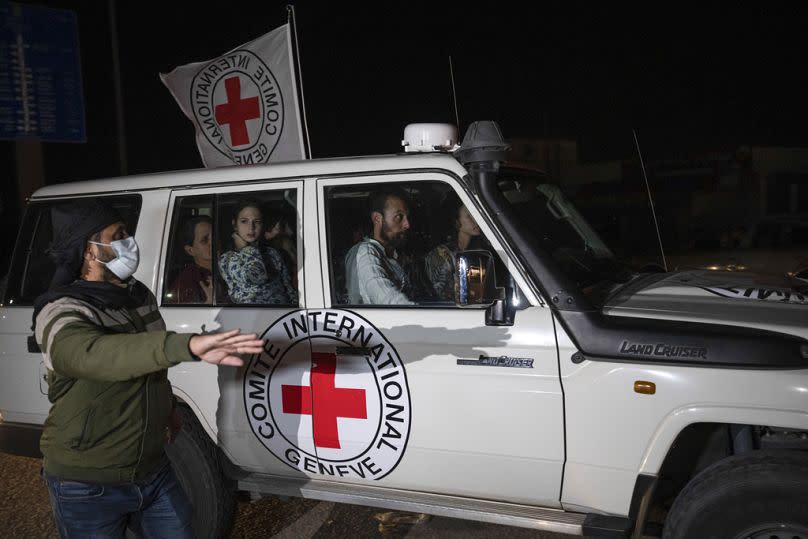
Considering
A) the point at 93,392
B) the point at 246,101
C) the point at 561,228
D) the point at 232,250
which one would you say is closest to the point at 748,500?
the point at 561,228

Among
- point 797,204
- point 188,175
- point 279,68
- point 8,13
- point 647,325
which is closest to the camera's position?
point 647,325

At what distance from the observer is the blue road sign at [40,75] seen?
9664mm

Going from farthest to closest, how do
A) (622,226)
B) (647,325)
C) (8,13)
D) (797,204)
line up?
(622,226), (797,204), (8,13), (647,325)

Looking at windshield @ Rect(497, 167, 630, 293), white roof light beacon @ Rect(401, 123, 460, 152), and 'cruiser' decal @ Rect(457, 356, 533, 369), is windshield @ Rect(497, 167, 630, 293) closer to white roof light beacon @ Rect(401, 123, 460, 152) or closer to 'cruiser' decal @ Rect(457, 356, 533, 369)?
white roof light beacon @ Rect(401, 123, 460, 152)

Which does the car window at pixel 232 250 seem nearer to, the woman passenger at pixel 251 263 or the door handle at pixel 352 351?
the woman passenger at pixel 251 263

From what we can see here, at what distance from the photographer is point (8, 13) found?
9.50 metres

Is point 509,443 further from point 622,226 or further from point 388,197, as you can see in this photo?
point 622,226

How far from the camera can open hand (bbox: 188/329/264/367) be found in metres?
1.97

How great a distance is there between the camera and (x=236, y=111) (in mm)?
5789

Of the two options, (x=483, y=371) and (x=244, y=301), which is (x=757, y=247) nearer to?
(x=483, y=371)

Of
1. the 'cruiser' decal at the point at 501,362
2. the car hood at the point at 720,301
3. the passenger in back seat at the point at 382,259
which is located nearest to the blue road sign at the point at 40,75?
the passenger in back seat at the point at 382,259

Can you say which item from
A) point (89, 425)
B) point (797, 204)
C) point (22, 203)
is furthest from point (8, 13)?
point (797, 204)

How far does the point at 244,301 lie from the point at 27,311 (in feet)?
4.38

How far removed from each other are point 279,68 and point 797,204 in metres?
8.67
